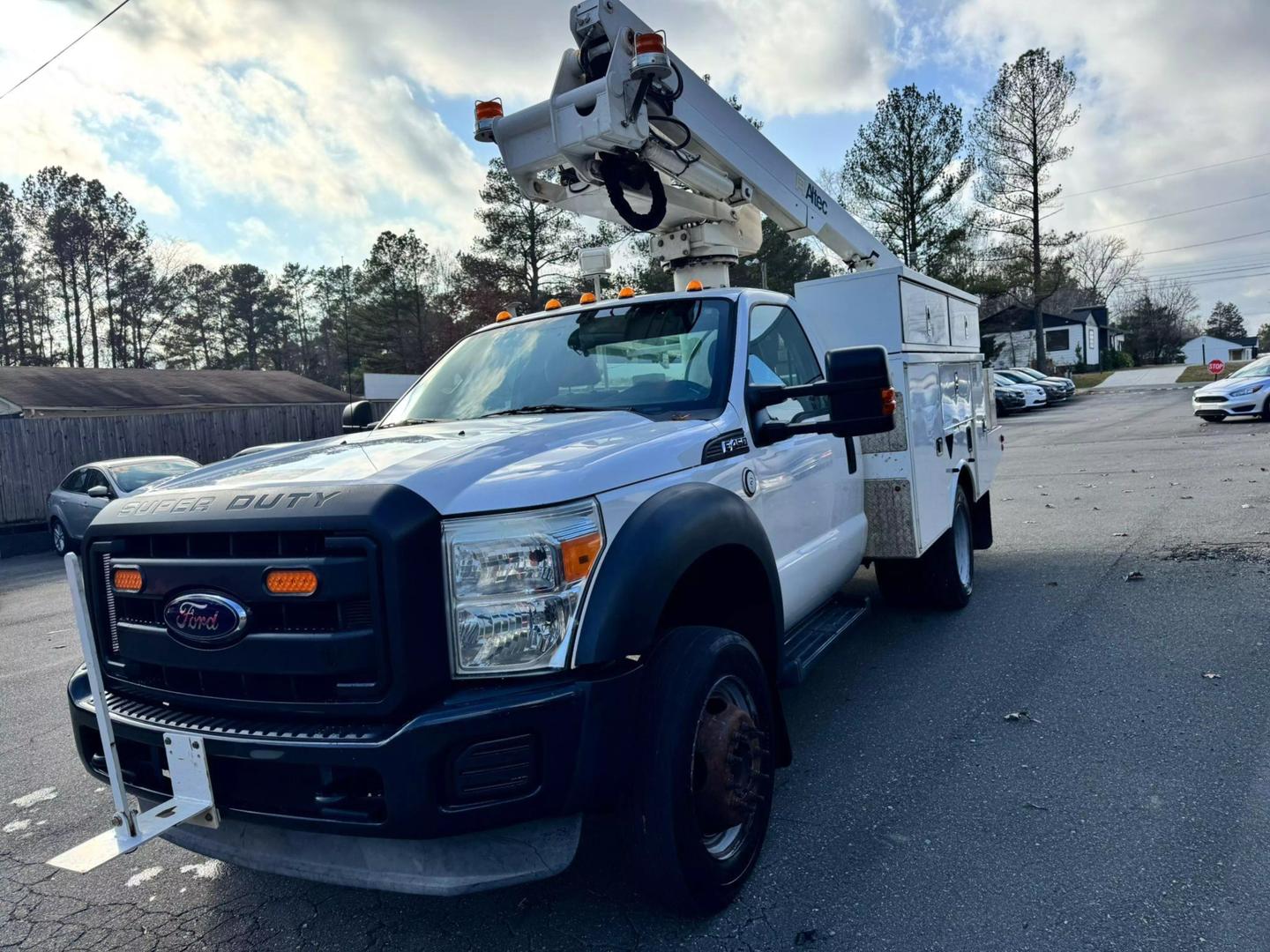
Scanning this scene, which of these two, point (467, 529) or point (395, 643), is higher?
point (467, 529)

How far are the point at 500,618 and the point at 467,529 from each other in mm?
256

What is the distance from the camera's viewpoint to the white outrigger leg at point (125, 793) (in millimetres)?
2361

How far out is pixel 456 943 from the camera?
278 centimetres

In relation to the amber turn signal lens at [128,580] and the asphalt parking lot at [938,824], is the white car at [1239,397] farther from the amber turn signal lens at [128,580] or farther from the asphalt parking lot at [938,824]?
the amber turn signal lens at [128,580]

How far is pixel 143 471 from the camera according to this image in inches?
491

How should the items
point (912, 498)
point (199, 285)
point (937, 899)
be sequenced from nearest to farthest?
1. point (937, 899)
2. point (912, 498)
3. point (199, 285)

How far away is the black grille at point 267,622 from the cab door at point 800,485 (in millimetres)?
1719

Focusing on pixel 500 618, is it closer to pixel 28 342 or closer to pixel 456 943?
pixel 456 943

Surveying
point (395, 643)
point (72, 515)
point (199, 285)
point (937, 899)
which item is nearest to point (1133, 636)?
point (937, 899)

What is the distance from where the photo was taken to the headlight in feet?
7.75

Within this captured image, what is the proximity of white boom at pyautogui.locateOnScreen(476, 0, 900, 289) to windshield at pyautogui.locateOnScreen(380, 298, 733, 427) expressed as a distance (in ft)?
4.51

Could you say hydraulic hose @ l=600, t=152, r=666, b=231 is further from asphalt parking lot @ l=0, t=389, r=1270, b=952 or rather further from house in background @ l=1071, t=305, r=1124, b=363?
house in background @ l=1071, t=305, r=1124, b=363

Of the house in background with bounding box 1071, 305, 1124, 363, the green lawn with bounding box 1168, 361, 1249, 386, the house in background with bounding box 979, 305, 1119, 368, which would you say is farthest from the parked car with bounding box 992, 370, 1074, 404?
the house in background with bounding box 1071, 305, 1124, 363

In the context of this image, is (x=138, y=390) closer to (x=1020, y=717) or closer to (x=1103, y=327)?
(x=1020, y=717)
